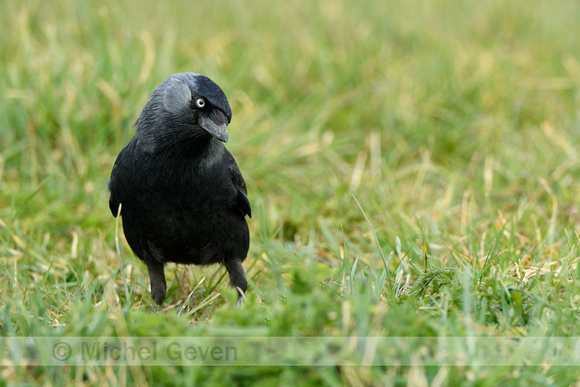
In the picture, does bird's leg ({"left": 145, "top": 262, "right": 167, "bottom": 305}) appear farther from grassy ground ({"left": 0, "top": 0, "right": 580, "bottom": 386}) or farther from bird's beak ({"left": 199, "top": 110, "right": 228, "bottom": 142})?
bird's beak ({"left": 199, "top": 110, "right": 228, "bottom": 142})

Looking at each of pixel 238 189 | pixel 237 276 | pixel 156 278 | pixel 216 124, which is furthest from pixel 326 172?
pixel 216 124

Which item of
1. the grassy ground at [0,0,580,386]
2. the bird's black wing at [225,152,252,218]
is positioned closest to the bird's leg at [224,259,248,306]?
the grassy ground at [0,0,580,386]

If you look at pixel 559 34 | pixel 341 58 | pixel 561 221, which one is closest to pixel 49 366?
pixel 561 221

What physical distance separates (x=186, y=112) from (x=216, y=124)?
19cm

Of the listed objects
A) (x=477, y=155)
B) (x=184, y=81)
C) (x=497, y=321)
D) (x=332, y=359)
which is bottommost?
(x=477, y=155)

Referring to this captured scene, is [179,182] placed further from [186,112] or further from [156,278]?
[156,278]

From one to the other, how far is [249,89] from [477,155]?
2.16 m

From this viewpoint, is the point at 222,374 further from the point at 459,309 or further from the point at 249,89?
the point at 249,89

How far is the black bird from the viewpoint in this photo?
3164 millimetres

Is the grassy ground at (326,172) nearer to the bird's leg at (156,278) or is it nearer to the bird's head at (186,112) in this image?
the bird's leg at (156,278)

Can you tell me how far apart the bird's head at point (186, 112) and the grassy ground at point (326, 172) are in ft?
1.95

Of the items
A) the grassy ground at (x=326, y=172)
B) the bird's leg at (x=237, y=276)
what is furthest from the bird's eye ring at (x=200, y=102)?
the bird's leg at (x=237, y=276)

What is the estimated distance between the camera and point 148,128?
3311 millimetres

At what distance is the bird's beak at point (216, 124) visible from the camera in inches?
120
